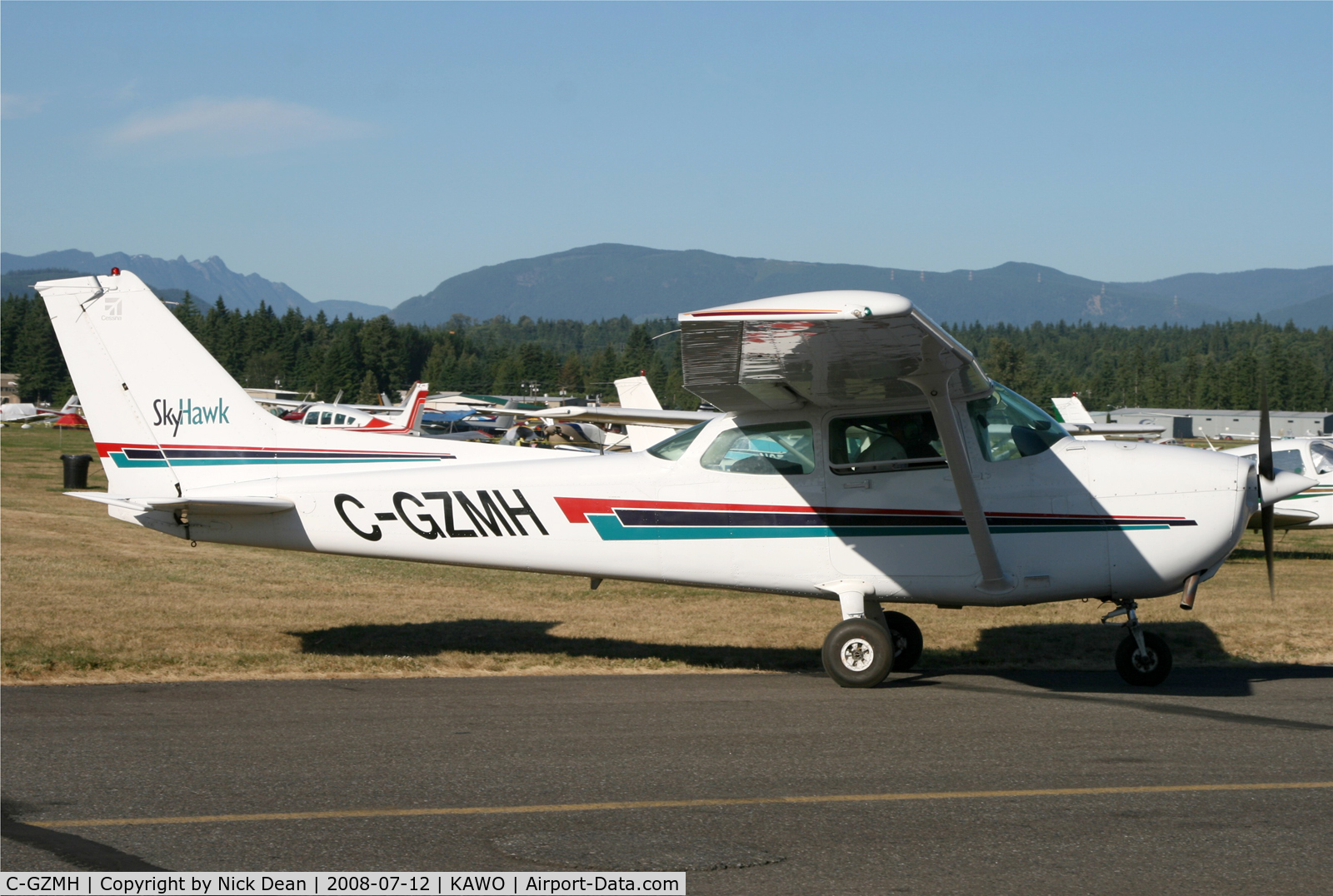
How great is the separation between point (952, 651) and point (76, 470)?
21.8 meters

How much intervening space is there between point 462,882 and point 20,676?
17.4 ft

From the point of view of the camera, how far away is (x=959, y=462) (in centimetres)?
720

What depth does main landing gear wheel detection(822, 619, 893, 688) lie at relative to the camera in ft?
24.8

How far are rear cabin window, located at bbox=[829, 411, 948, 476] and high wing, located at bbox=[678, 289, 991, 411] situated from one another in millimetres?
205

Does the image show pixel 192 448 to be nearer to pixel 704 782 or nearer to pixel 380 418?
pixel 704 782

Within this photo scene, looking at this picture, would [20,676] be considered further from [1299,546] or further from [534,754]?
[1299,546]

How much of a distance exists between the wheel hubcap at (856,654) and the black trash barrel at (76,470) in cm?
2192

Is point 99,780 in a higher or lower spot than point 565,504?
lower

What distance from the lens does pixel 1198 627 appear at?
32.7 feet

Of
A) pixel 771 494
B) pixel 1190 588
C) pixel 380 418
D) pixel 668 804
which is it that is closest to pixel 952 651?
pixel 1190 588

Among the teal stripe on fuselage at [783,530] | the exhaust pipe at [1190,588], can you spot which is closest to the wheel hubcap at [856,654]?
the teal stripe on fuselage at [783,530]

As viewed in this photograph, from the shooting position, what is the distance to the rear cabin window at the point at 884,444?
7680mm

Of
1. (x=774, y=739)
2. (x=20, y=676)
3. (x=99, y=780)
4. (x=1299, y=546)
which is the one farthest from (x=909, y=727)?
(x=1299, y=546)

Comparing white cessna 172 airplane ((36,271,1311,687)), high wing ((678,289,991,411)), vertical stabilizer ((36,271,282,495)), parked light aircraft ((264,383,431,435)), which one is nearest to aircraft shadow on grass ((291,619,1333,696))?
white cessna 172 airplane ((36,271,1311,687))
